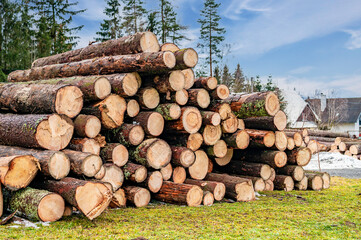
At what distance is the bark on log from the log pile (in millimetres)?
24

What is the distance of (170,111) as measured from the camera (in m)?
6.67

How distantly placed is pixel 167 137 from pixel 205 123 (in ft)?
2.96

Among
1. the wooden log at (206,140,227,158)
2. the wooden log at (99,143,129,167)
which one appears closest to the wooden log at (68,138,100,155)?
the wooden log at (99,143,129,167)

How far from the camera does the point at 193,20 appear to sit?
29406 mm

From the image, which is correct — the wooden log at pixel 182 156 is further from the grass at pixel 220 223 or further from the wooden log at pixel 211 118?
the grass at pixel 220 223

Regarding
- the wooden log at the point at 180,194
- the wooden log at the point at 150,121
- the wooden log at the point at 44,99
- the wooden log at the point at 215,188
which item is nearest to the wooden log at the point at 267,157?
the wooden log at the point at 215,188

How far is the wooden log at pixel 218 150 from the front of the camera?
757 centimetres

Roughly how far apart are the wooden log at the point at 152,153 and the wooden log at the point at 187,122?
0.52 m

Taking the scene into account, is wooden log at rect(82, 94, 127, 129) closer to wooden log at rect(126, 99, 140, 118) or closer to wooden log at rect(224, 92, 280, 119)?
wooden log at rect(126, 99, 140, 118)

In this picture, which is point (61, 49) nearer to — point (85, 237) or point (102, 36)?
point (102, 36)

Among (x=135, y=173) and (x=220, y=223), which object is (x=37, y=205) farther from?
(x=220, y=223)

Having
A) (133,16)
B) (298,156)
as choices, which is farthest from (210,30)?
(298,156)

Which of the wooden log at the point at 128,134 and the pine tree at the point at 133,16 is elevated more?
the pine tree at the point at 133,16

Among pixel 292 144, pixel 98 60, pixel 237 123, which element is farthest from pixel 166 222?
pixel 292 144
